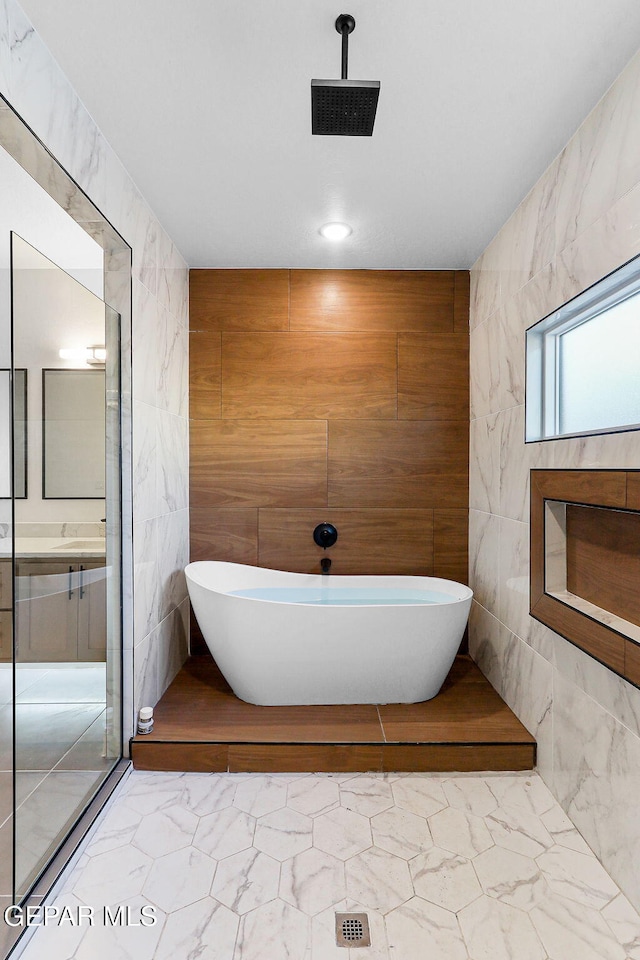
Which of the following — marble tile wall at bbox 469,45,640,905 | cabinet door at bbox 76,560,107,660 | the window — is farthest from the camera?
cabinet door at bbox 76,560,107,660

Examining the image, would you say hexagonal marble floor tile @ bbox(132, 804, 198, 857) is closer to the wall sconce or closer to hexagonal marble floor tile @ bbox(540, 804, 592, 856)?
hexagonal marble floor tile @ bbox(540, 804, 592, 856)

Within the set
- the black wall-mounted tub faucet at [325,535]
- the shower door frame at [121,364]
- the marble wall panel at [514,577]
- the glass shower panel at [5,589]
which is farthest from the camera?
the black wall-mounted tub faucet at [325,535]

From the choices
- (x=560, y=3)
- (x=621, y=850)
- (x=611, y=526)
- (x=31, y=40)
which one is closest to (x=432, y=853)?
(x=621, y=850)

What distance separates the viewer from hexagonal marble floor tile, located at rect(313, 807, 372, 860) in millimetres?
1947

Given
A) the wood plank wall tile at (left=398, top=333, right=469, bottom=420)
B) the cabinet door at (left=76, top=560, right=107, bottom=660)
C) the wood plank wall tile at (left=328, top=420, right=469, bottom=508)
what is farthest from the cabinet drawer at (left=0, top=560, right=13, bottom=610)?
the wood plank wall tile at (left=398, top=333, right=469, bottom=420)

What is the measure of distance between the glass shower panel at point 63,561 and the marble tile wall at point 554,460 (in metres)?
1.82

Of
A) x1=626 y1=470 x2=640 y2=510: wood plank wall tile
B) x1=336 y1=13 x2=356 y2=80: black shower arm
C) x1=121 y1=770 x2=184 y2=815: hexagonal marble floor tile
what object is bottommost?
x1=121 y1=770 x2=184 y2=815: hexagonal marble floor tile

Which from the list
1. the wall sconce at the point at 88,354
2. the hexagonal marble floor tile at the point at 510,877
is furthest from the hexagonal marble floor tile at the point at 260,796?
the wall sconce at the point at 88,354

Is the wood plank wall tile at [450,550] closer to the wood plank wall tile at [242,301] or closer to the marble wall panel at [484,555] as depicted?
the marble wall panel at [484,555]

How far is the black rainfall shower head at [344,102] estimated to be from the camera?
1.52 meters

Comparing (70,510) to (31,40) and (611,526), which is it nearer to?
(31,40)

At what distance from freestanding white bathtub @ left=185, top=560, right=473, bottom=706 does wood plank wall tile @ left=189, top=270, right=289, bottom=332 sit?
5.41 ft

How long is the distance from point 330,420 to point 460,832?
2300mm

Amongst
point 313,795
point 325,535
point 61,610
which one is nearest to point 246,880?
point 313,795
